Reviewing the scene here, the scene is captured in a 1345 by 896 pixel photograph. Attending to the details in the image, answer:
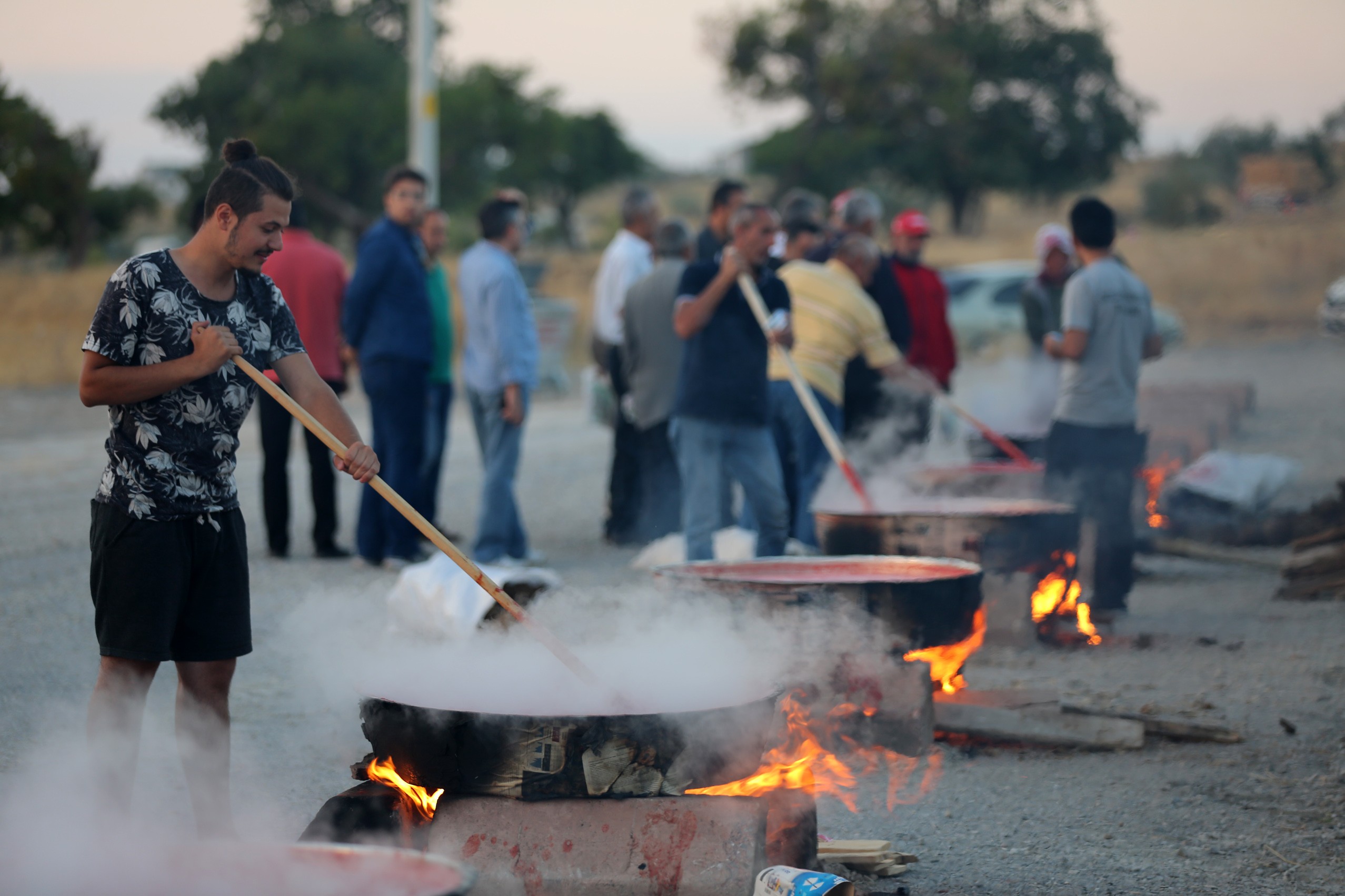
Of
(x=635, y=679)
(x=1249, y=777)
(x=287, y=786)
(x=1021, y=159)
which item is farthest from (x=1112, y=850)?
(x=1021, y=159)

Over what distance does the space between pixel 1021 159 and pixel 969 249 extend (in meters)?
8.63

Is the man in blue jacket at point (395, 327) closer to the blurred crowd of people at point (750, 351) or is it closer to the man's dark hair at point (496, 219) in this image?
the man's dark hair at point (496, 219)

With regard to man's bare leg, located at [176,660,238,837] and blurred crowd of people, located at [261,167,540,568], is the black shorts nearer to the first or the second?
man's bare leg, located at [176,660,238,837]

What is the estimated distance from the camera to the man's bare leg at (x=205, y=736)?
339 cm

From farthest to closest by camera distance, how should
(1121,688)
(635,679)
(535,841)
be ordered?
1. (1121,688)
2. (635,679)
3. (535,841)

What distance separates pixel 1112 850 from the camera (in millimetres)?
3855

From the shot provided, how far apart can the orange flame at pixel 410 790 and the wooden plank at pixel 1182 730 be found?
2452 mm

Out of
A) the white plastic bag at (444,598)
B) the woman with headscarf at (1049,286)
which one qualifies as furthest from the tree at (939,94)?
the white plastic bag at (444,598)

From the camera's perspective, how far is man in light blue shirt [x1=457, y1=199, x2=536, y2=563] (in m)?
7.44

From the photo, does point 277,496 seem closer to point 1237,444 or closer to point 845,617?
point 845,617

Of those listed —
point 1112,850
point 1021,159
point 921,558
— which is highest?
point 1021,159

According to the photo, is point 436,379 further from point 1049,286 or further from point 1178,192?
point 1178,192

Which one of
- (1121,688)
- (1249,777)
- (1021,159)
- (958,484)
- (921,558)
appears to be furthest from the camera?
(1021,159)

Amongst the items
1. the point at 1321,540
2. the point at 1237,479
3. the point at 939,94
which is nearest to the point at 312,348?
the point at 1321,540
